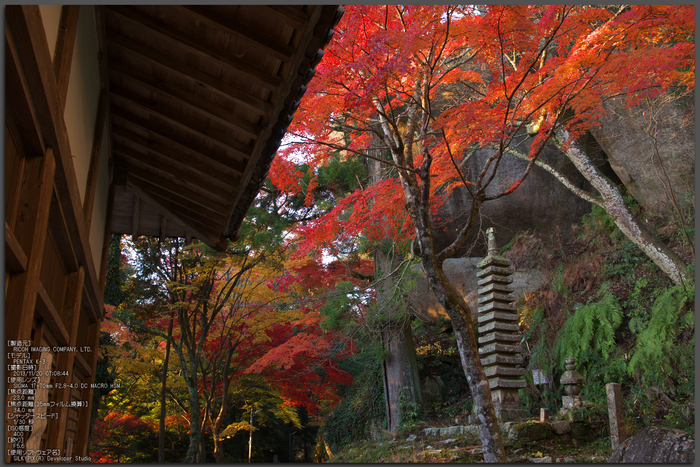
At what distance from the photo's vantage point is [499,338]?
9.22 metres

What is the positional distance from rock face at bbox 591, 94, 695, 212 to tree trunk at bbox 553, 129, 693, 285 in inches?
47.4

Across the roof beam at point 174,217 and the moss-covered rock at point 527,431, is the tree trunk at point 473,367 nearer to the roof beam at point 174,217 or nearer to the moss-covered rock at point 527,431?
the moss-covered rock at point 527,431

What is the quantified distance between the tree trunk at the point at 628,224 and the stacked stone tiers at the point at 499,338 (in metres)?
3.20

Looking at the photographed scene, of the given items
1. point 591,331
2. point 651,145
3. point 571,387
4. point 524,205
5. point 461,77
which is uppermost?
point 461,77

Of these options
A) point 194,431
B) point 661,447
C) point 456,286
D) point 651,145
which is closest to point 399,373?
point 456,286

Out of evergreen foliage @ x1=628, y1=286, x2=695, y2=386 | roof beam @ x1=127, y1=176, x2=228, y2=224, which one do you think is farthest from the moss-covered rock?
roof beam @ x1=127, y1=176, x2=228, y2=224

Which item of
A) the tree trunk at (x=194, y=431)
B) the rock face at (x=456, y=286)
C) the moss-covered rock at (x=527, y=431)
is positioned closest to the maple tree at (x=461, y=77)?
the moss-covered rock at (x=527, y=431)

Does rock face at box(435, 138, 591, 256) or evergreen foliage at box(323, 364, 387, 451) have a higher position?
rock face at box(435, 138, 591, 256)

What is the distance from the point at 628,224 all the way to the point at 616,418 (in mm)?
5219

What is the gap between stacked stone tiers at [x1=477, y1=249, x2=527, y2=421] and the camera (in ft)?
28.9

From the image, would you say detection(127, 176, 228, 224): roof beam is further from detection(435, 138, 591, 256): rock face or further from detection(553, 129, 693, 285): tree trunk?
detection(435, 138, 591, 256): rock face

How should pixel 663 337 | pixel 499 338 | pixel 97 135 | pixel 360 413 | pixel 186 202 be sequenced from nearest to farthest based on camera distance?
pixel 97 135 < pixel 186 202 < pixel 663 337 < pixel 499 338 < pixel 360 413

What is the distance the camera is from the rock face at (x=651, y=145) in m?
11.7

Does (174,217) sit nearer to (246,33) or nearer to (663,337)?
(246,33)
